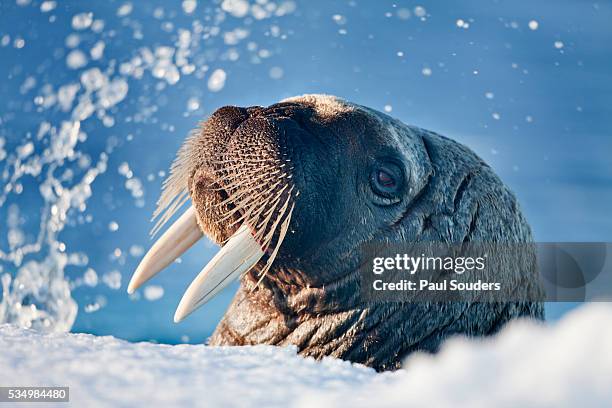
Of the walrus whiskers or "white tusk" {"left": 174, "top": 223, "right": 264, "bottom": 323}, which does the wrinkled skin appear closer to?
the walrus whiskers

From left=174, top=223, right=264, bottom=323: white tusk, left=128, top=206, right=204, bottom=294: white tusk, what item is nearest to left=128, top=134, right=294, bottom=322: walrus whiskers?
left=174, top=223, right=264, bottom=323: white tusk

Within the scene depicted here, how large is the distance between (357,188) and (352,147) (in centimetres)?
27

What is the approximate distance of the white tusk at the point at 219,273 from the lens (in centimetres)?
446

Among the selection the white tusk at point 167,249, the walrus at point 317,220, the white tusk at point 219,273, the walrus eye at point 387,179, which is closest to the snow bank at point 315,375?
the white tusk at point 219,273

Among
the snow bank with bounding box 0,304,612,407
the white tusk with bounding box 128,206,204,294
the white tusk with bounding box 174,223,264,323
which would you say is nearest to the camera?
the snow bank with bounding box 0,304,612,407

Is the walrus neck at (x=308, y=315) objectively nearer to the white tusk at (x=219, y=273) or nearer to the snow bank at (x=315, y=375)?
the white tusk at (x=219, y=273)

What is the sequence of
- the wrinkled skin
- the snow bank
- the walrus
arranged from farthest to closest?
the wrinkled skin < the walrus < the snow bank

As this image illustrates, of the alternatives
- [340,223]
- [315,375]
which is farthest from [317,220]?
[315,375]

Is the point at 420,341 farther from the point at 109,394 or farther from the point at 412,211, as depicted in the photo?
the point at 109,394

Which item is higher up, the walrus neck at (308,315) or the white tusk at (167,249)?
the white tusk at (167,249)

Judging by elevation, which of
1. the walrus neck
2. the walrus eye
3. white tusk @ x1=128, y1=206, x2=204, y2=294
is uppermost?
the walrus eye

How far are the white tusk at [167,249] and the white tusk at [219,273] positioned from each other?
44 cm

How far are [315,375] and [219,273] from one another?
1.46 metres

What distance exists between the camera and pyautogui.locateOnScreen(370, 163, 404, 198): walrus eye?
16.6 ft
